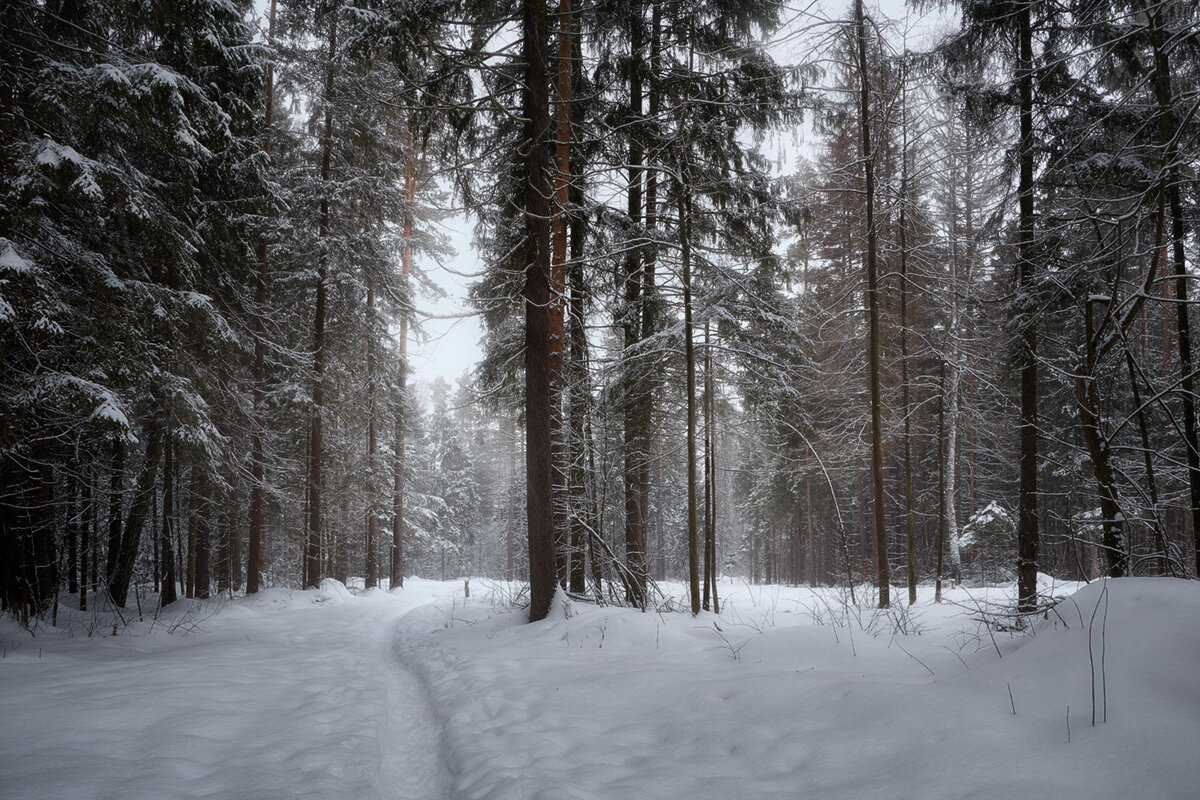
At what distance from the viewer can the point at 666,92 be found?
8602 mm

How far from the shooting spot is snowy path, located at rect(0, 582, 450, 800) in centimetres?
291

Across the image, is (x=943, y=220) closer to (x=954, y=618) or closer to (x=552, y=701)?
(x=954, y=618)

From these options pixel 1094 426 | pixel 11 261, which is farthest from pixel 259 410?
pixel 1094 426

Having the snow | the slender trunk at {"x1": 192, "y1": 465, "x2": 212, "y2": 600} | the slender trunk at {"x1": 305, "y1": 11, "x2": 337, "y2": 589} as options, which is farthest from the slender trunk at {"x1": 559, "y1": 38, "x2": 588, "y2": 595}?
the slender trunk at {"x1": 192, "y1": 465, "x2": 212, "y2": 600}

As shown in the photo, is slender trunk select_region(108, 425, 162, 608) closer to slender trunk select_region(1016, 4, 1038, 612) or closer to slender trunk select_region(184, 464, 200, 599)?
slender trunk select_region(184, 464, 200, 599)

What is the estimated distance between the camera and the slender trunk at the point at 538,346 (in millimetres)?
7273

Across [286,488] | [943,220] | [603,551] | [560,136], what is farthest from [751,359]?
[286,488]

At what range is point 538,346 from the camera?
749 centimetres

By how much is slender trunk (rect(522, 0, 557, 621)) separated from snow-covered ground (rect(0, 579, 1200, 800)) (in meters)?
1.61

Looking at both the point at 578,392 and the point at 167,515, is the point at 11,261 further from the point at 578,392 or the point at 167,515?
the point at 578,392

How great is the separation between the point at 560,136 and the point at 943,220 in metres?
12.7

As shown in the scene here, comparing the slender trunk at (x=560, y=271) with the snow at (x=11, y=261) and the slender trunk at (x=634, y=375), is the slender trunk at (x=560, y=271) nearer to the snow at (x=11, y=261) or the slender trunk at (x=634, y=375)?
the slender trunk at (x=634, y=375)

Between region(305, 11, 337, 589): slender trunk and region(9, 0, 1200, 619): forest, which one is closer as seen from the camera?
region(9, 0, 1200, 619): forest

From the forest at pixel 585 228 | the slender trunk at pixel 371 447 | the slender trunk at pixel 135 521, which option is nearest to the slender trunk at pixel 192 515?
the forest at pixel 585 228
